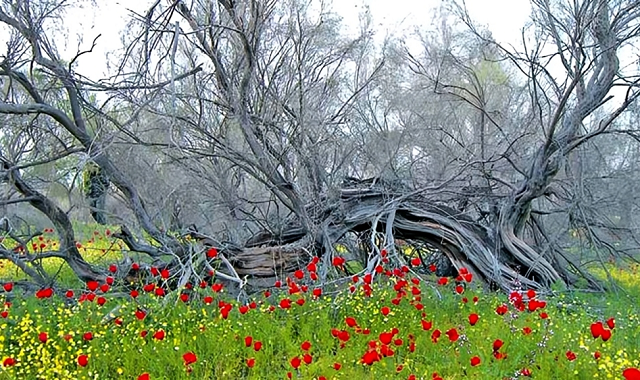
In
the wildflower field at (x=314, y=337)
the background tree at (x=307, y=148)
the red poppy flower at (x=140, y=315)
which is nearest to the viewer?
the wildflower field at (x=314, y=337)

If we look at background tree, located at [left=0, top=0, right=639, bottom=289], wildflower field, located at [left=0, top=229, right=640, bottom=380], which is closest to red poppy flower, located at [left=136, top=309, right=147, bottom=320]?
wildflower field, located at [left=0, top=229, right=640, bottom=380]

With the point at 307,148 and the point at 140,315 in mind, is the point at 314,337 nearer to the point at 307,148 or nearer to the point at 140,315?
the point at 140,315

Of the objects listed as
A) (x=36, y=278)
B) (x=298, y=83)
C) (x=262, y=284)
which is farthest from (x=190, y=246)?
(x=298, y=83)

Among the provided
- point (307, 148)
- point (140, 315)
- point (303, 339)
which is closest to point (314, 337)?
point (303, 339)

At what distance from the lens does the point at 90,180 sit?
815cm

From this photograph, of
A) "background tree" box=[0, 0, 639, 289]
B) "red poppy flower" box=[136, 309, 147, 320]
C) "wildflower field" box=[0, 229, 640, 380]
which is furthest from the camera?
"background tree" box=[0, 0, 639, 289]

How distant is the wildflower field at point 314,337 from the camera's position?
335cm

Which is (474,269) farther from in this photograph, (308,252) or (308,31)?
(308,31)

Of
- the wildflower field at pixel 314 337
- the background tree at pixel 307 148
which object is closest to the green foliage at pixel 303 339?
the wildflower field at pixel 314 337

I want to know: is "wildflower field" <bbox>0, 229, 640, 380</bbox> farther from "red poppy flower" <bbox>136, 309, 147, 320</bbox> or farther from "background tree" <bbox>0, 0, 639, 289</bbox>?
"background tree" <bbox>0, 0, 639, 289</bbox>

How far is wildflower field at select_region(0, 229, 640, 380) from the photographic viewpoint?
11.0ft

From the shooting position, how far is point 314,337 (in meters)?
3.96

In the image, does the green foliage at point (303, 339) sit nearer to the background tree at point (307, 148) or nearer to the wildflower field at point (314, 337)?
the wildflower field at point (314, 337)

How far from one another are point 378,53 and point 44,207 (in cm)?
422
